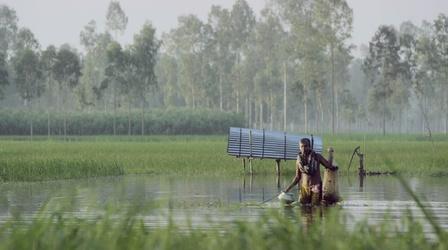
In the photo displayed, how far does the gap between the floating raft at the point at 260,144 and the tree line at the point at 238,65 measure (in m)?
48.7

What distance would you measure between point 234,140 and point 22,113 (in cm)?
5296

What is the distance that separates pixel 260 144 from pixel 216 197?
1066 centimetres

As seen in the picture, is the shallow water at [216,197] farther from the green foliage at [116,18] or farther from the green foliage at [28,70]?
the green foliage at [116,18]

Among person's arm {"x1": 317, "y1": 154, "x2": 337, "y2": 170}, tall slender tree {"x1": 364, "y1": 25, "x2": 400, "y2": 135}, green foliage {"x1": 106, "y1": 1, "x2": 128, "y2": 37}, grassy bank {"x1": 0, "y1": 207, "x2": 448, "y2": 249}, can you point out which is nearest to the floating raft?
person's arm {"x1": 317, "y1": 154, "x2": 337, "y2": 170}

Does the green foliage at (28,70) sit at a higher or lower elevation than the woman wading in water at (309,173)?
higher

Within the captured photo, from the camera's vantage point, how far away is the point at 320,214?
1817cm

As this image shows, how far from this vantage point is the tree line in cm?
8912

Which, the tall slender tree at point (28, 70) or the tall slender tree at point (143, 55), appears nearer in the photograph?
the tall slender tree at point (28, 70)

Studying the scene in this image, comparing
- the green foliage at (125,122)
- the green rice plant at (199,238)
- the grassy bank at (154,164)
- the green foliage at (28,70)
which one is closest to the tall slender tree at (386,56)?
the green foliage at (125,122)

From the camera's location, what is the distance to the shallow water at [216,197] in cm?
1816

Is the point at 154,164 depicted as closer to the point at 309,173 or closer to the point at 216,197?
the point at 216,197

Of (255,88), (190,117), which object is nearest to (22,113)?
(190,117)

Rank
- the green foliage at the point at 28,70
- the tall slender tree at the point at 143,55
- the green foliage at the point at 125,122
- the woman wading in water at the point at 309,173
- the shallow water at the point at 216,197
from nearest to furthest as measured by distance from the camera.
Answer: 1. the shallow water at the point at 216,197
2. the woman wading in water at the point at 309,173
3. the green foliage at the point at 125,122
4. the green foliage at the point at 28,70
5. the tall slender tree at the point at 143,55

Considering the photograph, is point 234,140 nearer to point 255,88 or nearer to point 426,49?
point 426,49
